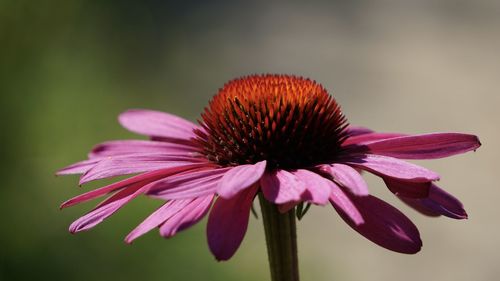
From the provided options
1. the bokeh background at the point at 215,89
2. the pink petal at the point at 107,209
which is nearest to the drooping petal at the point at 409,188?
the pink petal at the point at 107,209

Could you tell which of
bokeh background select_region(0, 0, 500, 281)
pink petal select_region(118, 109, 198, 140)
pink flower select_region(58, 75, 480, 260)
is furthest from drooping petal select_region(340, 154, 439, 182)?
bokeh background select_region(0, 0, 500, 281)

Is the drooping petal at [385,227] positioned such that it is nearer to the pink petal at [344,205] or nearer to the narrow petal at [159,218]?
the pink petal at [344,205]

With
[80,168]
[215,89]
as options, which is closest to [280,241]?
[80,168]

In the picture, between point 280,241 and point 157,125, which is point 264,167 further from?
point 157,125

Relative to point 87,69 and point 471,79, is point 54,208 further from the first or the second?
point 471,79

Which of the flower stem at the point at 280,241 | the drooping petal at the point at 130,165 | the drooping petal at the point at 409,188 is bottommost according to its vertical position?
the flower stem at the point at 280,241

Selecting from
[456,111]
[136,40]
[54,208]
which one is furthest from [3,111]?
[456,111]
